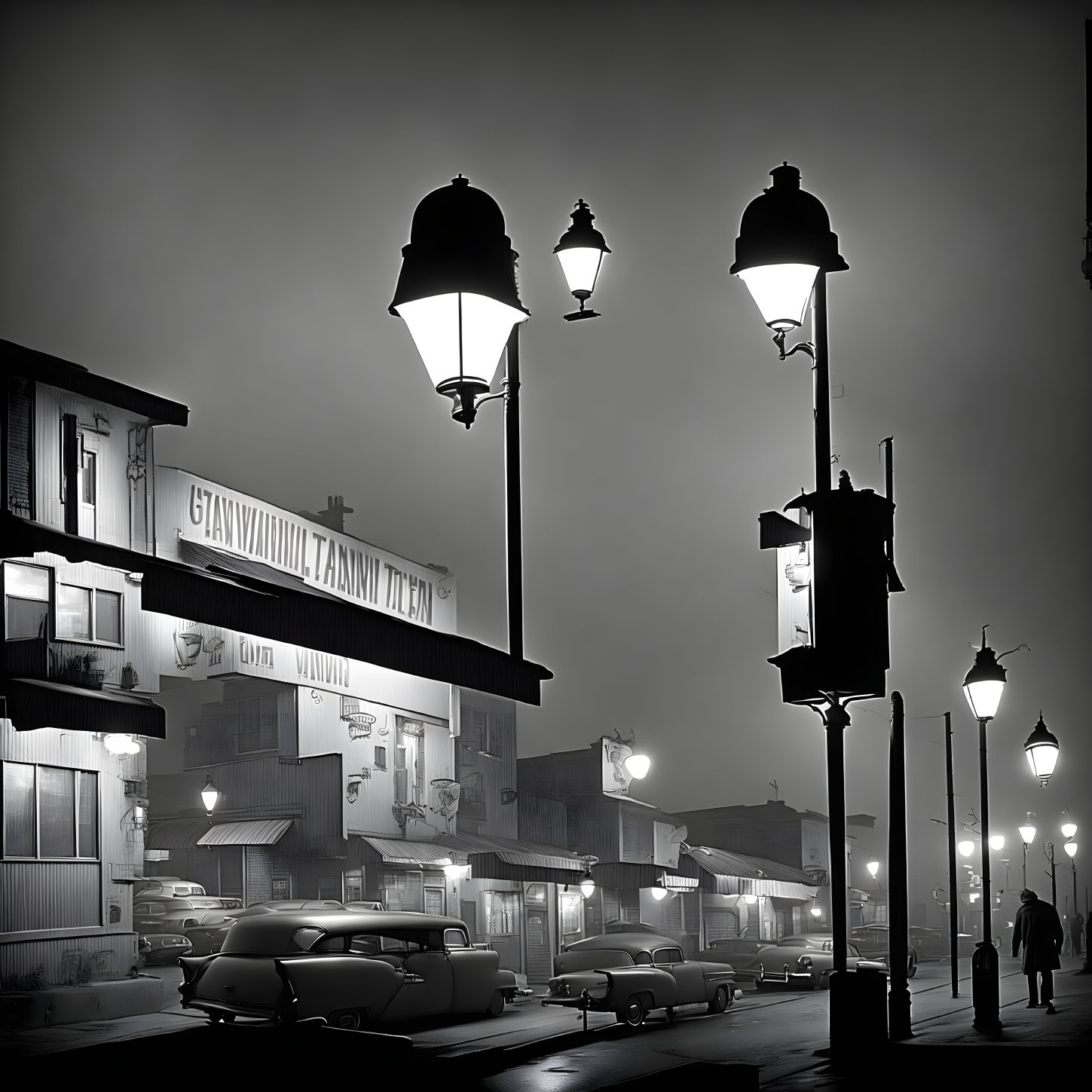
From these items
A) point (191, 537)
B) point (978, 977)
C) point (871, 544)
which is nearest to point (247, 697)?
point (191, 537)

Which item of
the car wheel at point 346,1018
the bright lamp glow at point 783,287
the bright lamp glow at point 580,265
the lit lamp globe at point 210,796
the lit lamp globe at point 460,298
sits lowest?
the car wheel at point 346,1018

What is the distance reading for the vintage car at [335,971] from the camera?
57.1 ft

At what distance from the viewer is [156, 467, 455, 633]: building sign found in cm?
2261

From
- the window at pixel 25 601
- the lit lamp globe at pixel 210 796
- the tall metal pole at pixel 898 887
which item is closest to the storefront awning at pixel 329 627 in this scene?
the tall metal pole at pixel 898 887

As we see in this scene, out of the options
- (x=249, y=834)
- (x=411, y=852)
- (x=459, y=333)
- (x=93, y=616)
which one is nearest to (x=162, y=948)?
(x=249, y=834)

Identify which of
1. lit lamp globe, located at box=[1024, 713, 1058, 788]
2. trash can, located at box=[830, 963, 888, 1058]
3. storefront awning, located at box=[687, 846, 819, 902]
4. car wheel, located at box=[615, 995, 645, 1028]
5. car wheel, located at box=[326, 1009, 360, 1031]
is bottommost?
storefront awning, located at box=[687, 846, 819, 902]

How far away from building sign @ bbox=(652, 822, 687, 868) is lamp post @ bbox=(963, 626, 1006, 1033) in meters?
23.2

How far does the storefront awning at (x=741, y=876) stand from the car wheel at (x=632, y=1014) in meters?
22.9

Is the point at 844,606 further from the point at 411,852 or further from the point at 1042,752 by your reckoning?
the point at 411,852

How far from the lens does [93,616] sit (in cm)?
2047

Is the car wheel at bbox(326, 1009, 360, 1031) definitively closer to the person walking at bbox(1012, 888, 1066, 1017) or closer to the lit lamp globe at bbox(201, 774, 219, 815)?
the person walking at bbox(1012, 888, 1066, 1017)

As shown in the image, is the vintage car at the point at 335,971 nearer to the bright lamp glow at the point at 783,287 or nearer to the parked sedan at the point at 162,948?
the parked sedan at the point at 162,948

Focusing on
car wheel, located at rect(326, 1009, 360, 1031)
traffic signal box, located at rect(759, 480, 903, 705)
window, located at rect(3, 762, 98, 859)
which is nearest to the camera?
traffic signal box, located at rect(759, 480, 903, 705)

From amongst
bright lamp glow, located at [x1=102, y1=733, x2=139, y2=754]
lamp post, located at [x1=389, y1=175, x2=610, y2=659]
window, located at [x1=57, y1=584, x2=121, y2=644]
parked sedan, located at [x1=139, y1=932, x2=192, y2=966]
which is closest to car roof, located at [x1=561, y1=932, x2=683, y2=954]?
parked sedan, located at [x1=139, y1=932, x2=192, y2=966]
